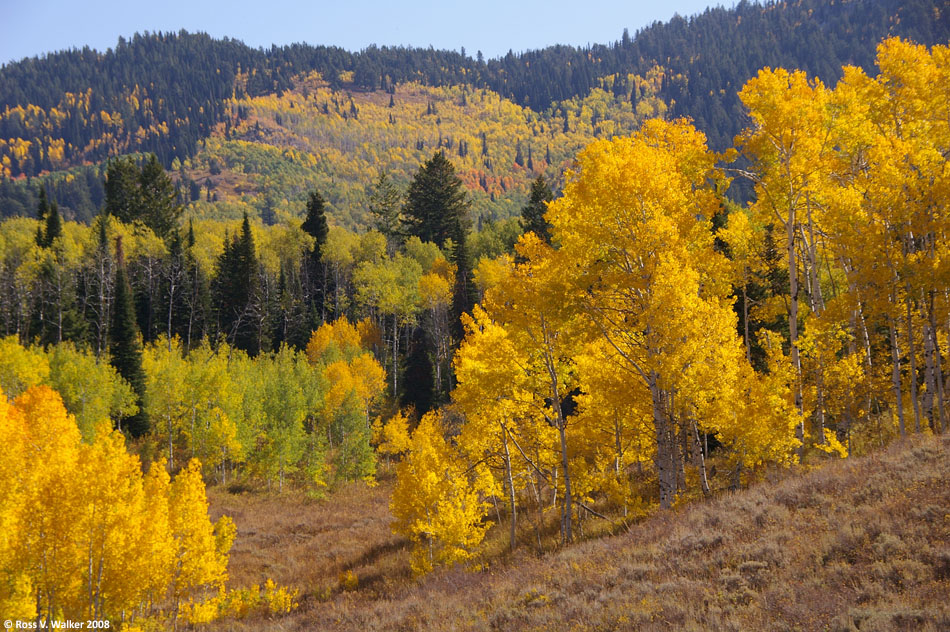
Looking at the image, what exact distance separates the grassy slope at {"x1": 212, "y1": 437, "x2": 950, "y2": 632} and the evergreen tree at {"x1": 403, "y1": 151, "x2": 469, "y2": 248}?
210ft

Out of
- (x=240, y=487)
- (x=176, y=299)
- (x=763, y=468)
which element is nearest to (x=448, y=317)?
(x=240, y=487)

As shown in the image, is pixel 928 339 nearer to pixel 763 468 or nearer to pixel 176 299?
pixel 763 468

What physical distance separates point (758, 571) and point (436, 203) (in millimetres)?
72330

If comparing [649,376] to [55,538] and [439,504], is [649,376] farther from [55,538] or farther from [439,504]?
[55,538]

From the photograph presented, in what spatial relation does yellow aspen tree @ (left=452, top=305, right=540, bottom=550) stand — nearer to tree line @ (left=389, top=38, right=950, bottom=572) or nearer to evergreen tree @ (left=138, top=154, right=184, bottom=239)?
tree line @ (left=389, top=38, right=950, bottom=572)

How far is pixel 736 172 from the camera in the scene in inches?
672

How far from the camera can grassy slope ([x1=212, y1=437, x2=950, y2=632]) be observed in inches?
316

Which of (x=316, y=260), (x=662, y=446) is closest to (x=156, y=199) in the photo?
(x=316, y=260)

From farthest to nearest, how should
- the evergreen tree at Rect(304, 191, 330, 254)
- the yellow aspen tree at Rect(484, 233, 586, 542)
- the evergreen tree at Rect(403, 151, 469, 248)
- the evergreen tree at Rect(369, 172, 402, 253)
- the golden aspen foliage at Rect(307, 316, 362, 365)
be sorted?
1. the evergreen tree at Rect(369, 172, 402, 253)
2. the evergreen tree at Rect(304, 191, 330, 254)
3. the evergreen tree at Rect(403, 151, 469, 248)
4. the golden aspen foliage at Rect(307, 316, 362, 365)
5. the yellow aspen tree at Rect(484, 233, 586, 542)

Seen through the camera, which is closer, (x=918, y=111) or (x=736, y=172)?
(x=736, y=172)

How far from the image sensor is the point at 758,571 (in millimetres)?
9688

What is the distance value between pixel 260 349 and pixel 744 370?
60.8 meters

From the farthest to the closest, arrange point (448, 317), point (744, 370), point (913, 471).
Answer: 1. point (448, 317)
2. point (744, 370)
3. point (913, 471)

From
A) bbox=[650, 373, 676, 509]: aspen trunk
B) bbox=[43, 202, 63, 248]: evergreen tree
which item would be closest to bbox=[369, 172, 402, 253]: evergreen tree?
bbox=[43, 202, 63, 248]: evergreen tree
